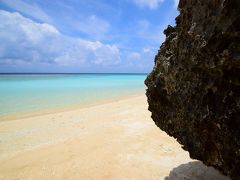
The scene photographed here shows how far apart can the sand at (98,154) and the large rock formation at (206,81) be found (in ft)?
5.00

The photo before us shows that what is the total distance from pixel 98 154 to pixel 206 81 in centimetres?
378

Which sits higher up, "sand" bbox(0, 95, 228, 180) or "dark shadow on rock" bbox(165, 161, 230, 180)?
"dark shadow on rock" bbox(165, 161, 230, 180)

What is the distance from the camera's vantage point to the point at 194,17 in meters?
3.16

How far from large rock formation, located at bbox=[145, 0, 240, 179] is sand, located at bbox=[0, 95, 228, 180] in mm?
1524

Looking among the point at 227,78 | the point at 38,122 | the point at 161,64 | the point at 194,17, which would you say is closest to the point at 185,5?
the point at 194,17

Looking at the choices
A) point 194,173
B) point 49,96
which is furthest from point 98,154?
point 49,96

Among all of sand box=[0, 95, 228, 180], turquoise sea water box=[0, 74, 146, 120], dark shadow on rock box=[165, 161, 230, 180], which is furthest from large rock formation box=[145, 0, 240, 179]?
turquoise sea water box=[0, 74, 146, 120]

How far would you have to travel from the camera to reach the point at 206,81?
2996 mm

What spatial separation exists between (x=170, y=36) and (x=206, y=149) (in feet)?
6.18

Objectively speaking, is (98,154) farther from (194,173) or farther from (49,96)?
(49,96)

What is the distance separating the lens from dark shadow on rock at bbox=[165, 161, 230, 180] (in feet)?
14.2

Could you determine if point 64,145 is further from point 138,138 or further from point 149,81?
point 149,81

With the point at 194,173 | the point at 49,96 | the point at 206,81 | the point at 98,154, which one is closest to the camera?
the point at 206,81

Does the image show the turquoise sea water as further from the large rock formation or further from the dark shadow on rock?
the large rock formation
